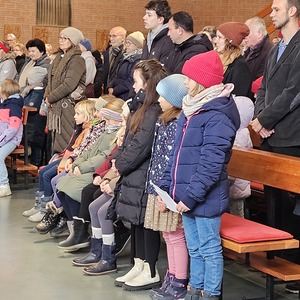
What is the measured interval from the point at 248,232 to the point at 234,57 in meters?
1.81

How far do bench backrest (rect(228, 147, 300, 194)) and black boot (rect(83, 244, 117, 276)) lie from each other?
1.10 metres

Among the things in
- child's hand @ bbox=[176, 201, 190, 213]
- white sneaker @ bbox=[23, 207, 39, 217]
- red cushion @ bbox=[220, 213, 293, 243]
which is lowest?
white sneaker @ bbox=[23, 207, 39, 217]

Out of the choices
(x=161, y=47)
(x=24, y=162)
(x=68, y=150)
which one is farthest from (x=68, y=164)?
(x=24, y=162)

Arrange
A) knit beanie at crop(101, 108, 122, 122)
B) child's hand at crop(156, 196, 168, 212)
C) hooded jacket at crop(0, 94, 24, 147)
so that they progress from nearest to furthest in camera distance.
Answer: child's hand at crop(156, 196, 168, 212)
knit beanie at crop(101, 108, 122, 122)
hooded jacket at crop(0, 94, 24, 147)

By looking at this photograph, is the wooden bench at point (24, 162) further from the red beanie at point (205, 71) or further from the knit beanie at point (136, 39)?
the red beanie at point (205, 71)

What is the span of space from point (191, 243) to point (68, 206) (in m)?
1.98

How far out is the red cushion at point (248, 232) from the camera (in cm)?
444

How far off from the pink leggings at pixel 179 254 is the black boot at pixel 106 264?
0.80m

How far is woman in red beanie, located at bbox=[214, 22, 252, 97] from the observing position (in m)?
5.77

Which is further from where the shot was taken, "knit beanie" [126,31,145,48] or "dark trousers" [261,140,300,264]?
"knit beanie" [126,31,145,48]

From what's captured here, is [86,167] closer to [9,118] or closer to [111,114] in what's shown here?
[111,114]

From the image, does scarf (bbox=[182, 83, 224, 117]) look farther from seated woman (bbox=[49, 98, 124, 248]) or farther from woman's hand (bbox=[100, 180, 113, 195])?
seated woman (bbox=[49, 98, 124, 248])

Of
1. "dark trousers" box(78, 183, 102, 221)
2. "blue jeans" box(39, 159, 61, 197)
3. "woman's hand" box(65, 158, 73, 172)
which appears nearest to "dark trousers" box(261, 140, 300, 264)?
"dark trousers" box(78, 183, 102, 221)

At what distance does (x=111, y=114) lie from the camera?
6145 millimetres
